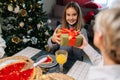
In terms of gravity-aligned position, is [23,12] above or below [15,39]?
above

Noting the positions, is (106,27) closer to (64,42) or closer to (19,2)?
(64,42)

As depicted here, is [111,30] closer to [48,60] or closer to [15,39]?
[48,60]

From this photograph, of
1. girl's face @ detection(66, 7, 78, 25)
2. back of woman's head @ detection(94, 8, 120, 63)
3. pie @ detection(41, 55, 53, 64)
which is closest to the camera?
back of woman's head @ detection(94, 8, 120, 63)

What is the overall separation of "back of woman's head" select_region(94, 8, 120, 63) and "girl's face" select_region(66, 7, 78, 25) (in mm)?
1393

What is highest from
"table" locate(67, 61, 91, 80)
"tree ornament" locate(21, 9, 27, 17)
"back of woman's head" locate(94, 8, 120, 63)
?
"back of woman's head" locate(94, 8, 120, 63)

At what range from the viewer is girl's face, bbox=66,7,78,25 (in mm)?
2164

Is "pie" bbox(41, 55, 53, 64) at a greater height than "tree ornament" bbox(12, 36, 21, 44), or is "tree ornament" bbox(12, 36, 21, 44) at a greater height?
"pie" bbox(41, 55, 53, 64)

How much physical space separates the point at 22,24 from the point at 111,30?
2.43 metres

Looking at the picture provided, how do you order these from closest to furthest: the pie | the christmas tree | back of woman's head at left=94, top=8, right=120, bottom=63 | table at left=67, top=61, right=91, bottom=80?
1. back of woman's head at left=94, top=8, right=120, bottom=63
2. table at left=67, top=61, right=91, bottom=80
3. the pie
4. the christmas tree

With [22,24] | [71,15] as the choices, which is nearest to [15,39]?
[22,24]

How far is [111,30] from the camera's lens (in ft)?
2.33

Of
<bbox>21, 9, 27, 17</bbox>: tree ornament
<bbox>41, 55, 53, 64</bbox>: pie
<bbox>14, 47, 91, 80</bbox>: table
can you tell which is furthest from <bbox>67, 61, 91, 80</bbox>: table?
<bbox>21, 9, 27, 17</bbox>: tree ornament

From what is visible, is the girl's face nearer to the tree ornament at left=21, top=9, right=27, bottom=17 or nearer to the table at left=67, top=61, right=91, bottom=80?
the table at left=67, top=61, right=91, bottom=80

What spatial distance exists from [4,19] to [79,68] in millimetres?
1843
